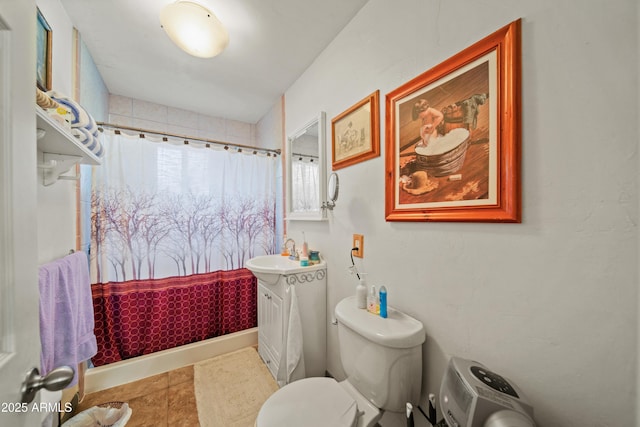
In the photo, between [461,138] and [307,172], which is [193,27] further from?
[461,138]

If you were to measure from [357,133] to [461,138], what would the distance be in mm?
603

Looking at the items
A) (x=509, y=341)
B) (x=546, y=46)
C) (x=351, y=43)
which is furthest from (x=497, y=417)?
(x=351, y=43)

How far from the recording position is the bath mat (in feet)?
4.49

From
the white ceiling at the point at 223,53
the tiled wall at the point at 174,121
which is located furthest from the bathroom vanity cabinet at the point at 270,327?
the tiled wall at the point at 174,121

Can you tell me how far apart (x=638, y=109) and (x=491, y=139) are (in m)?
0.28

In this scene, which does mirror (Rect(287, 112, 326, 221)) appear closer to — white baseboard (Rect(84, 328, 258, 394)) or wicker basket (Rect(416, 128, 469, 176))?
wicker basket (Rect(416, 128, 469, 176))

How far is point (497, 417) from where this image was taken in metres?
0.54

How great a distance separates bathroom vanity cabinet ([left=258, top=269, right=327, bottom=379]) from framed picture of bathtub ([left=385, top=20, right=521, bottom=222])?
762 mm

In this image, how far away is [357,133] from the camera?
4.33 feet

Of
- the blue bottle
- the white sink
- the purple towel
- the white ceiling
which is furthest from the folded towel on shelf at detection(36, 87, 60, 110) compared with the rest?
the blue bottle

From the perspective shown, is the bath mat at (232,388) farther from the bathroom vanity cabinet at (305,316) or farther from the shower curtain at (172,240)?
the shower curtain at (172,240)

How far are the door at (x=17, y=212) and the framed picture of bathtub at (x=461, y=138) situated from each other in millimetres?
1166

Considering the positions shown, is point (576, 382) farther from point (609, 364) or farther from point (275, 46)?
point (275, 46)

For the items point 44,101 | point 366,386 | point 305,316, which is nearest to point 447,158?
point 366,386
